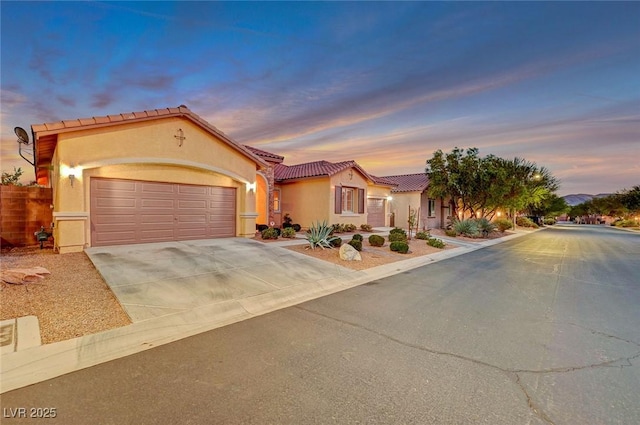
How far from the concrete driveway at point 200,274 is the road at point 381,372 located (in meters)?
1.27

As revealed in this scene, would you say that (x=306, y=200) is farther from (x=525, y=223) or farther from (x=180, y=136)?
(x=525, y=223)

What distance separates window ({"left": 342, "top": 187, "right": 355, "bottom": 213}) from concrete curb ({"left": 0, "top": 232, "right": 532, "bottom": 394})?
13.4 m

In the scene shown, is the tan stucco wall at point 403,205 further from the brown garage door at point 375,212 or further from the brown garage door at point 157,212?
the brown garage door at point 157,212

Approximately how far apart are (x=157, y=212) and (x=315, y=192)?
34.2 feet

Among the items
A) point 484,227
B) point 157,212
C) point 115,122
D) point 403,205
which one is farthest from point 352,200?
point 115,122

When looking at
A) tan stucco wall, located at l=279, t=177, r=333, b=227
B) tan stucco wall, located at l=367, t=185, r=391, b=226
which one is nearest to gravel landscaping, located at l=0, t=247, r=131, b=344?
tan stucco wall, located at l=279, t=177, r=333, b=227

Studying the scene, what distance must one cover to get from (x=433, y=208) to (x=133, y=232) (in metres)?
25.5

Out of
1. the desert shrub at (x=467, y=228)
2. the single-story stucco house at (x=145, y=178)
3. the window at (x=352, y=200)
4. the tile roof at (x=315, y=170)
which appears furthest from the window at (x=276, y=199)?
the desert shrub at (x=467, y=228)

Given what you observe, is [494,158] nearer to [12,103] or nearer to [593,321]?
[593,321]

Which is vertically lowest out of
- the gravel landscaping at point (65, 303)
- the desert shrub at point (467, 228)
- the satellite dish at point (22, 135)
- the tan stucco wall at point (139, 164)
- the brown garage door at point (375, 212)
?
the gravel landscaping at point (65, 303)

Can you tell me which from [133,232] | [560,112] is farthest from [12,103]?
[560,112]

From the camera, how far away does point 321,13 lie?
11609 millimetres

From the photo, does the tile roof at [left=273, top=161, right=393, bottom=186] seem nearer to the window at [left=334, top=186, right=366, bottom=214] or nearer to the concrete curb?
the window at [left=334, top=186, right=366, bottom=214]

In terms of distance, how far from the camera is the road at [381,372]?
2637 millimetres
